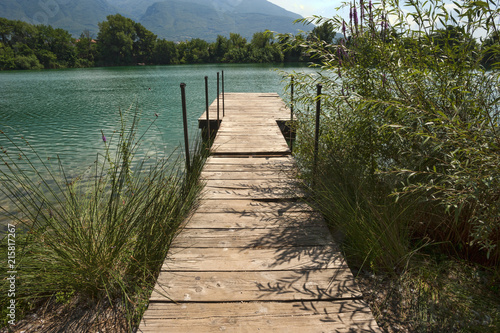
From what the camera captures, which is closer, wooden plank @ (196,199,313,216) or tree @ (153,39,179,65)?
wooden plank @ (196,199,313,216)

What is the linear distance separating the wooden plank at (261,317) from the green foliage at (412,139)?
1.90ft

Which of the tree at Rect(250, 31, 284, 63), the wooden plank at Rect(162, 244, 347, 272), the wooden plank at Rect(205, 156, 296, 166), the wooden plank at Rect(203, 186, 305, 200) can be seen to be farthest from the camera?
the tree at Rect(250, 31, 284, 63)

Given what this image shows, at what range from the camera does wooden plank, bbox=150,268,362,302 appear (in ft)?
5.57

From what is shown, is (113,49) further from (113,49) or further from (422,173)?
(422,173)

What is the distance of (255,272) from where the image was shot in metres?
1.90

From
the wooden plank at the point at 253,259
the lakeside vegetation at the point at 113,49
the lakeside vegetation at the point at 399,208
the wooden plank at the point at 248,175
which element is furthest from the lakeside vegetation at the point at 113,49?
the wooden plank at the point at 253,259

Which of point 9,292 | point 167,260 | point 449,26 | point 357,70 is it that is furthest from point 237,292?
point 449,26

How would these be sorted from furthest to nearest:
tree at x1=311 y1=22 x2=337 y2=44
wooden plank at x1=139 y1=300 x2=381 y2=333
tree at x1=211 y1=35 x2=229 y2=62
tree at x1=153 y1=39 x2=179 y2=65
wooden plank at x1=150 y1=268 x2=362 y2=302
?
tree at x1=153 y1=39 x2=179 y2=65 < tree at x1=211 y1=35 x2=229 y2=62 < tree at x1=311 y1=22 x2=337 y2=44 < wooden plank at x1=150 y1=268 x2=362 y2=302 < wooden plank at x1=139 y1=300 x2=381 y2=333

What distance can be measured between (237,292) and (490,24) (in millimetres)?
2220

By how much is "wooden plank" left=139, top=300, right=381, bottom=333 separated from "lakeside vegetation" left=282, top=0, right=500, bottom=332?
0.37 metres

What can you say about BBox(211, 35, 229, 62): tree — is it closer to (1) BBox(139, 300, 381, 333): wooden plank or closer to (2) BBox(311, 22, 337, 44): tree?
(2) BBox(311, 22, 337, 44): tree

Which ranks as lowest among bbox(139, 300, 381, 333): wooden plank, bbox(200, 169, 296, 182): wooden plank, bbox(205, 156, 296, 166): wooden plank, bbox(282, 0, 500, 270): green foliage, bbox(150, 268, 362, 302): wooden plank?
bbox(139, 300, 381, 333): wooden plank

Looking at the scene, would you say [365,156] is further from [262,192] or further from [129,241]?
[129,241]

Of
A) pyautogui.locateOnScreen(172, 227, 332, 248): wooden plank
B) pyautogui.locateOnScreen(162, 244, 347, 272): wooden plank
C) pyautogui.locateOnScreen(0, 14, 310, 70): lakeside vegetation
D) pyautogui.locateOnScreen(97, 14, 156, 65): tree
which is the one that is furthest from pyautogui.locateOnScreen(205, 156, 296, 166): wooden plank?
pyautogui.locateOnScreen(97, 14, 156, 65): tree
